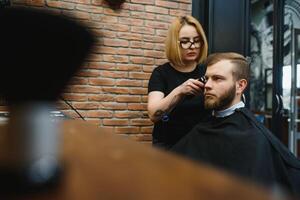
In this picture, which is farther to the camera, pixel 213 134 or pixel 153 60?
pixel 153 60

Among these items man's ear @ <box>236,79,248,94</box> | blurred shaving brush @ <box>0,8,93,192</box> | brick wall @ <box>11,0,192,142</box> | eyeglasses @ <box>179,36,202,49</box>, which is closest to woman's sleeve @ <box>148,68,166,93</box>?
eyeglasses @ <box>179,36,202,49</box>

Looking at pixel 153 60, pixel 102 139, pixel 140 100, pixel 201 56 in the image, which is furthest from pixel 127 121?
pixel 102 139

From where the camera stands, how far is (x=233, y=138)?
204 centimetres

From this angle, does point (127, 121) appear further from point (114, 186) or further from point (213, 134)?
point (114, 186)

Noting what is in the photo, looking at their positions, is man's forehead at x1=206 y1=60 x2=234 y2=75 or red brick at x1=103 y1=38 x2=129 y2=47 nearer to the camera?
man's forehead at x1=206 y1=60 x2=234 y2=75

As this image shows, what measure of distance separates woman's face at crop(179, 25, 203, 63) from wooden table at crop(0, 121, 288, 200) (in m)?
1.86

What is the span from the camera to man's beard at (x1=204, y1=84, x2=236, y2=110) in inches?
84.9

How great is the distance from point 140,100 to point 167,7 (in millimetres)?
1076

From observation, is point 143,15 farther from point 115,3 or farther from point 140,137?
point 140,137


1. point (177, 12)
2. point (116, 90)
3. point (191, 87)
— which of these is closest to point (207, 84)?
point (191, 87)

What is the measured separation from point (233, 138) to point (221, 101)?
0.26 m

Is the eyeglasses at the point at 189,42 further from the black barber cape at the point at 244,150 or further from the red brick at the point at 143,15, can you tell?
the red brick at the point at 143,15

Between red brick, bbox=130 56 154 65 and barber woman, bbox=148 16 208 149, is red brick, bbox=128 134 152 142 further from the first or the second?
barber woman, bbox=148 16 208 149

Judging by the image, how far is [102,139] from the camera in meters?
0.78
